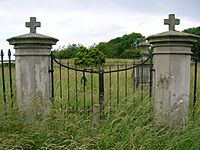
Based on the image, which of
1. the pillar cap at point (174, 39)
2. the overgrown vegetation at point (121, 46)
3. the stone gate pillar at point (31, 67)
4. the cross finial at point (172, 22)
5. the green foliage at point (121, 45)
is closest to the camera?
the pillar cap at point (174, 39)

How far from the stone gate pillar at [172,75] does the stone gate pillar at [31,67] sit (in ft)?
5.93

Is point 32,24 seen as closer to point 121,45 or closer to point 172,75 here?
point 172,75

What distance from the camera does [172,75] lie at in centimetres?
455

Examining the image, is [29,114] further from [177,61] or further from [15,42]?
[177,61]

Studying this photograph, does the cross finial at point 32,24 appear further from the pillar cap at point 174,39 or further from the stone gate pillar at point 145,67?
the stone gate pillar at point 145,67

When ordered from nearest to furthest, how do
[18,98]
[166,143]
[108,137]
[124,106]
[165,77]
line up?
[108,137] < [166,143] < [124,106] < [165,77] < [18,98]

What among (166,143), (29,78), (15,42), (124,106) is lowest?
(166,143)

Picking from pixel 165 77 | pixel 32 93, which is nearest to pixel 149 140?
pixel 165 77

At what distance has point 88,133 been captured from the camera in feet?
12.4

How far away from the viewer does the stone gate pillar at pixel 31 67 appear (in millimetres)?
4723

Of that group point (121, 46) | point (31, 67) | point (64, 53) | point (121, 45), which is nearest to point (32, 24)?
point (31, 67)

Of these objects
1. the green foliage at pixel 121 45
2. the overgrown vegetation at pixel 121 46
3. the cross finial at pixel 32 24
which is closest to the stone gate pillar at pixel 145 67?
the cross finial at pixel 32 24

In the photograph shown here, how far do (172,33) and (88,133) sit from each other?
2.05m

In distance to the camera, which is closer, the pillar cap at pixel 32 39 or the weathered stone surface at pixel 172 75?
the weathered stone surface at pixel 172 75
